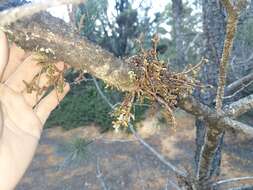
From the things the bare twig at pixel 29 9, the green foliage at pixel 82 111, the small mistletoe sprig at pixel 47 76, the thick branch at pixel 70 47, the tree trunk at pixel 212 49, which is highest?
the bare twig at pixel 29 9

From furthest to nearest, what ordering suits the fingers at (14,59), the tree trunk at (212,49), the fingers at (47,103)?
the tree trunk at (212,49), the fingers at (47,103), the fingers at (14,59)

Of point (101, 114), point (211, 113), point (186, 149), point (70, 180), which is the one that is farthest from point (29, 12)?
point (101, 114)

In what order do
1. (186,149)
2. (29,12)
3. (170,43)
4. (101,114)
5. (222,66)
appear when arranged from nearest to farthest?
1. (29,12)
2. (222,66)
3. (186,149)
4. (101,114)
5. (170,43)

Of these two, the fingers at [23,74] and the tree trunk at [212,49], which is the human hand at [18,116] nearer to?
the fingers at [23,74]

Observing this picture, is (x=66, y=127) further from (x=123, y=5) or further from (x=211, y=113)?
(x=211, y=113)

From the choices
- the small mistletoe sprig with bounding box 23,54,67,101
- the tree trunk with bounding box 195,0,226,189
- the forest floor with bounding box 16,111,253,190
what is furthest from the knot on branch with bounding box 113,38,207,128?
the forest floor with bounding box 16,111,253,190

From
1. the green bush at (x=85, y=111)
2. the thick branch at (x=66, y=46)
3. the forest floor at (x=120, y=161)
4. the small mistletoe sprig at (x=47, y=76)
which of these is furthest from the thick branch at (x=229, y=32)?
the green bush at (x=85, y=111)

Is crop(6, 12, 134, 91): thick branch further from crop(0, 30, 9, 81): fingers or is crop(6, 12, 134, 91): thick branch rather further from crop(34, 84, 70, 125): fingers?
crop(34, 84, 70, 125): fingers
